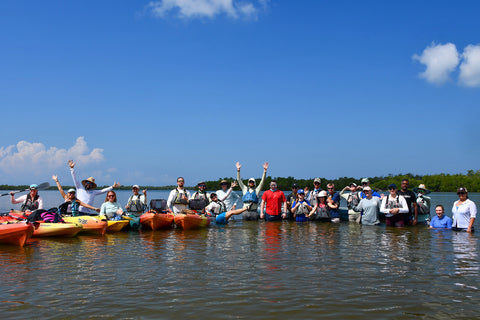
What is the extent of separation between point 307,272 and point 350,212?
10.2m

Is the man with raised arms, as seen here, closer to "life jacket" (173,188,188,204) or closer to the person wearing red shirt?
"life jacket" (173,188,188,204)

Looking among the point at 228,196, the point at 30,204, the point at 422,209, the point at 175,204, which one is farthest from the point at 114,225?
the point at 422,209

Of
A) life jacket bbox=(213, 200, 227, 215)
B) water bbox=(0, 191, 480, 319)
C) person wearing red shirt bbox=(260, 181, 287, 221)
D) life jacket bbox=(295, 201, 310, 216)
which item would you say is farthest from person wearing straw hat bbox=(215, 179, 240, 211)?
water bbox=(0, 191, 480, 319)

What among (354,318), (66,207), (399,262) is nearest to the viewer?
(354,318)

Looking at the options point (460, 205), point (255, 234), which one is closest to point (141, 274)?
point (255, 234)

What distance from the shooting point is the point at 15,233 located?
10414 mm

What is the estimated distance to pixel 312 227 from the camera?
50.4 ft

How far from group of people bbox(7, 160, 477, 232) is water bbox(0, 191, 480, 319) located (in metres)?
2.11

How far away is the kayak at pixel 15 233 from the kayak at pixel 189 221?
16.7 ft

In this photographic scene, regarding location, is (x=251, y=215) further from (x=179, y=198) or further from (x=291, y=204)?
(x=179, y=198)

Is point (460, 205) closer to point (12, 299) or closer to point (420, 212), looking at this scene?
point (420, 212)

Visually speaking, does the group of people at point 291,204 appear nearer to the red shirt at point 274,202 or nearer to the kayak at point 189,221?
the red shirt at point 274,202

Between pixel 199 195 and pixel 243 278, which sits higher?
pixel 199 195

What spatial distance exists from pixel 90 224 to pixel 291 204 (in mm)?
9038
